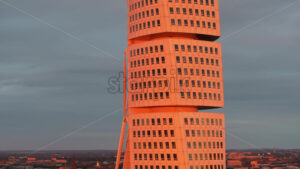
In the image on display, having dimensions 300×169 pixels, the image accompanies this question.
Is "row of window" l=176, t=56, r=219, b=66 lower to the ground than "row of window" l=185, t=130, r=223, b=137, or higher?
higher

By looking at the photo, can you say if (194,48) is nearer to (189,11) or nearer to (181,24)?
(181,24)

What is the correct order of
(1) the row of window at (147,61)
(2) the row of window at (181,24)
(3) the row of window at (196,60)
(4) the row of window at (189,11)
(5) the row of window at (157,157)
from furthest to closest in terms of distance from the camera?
1. (2) the row of window at (181,24)
2. (4) the row of window at (189,11)
3. (1) the row of window at (147,61)
4. (3) the row of window at (196,60)
5. (5) the row of window at (157,157)

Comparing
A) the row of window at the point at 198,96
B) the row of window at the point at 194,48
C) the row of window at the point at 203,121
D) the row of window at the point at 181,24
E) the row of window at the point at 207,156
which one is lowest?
the row of window at the point at 207,156

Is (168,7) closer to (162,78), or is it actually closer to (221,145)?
(162,78)

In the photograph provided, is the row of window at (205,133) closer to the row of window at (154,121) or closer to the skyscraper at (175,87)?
the skyscraper at (175,87)

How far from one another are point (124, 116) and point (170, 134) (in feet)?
53.0

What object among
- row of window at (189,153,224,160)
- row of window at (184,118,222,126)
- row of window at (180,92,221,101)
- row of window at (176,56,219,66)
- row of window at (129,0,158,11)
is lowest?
row of window at (189,153,224,160)

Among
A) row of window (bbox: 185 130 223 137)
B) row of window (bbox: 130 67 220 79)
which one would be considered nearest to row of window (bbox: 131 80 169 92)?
row of window (bbox: 130 67 220 79)

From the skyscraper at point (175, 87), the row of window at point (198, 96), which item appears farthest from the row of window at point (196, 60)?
the row of window at point (198, 96)

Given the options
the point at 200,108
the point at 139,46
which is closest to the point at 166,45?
the point at 139,46

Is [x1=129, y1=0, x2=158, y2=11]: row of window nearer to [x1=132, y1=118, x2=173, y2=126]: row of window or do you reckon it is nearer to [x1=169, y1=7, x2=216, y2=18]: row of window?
[x1=169, y1=7, x2=216, y2=18]: row of window

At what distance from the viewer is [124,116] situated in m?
133

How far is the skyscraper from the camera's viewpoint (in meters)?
121

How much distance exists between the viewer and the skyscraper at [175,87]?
121062 mm
